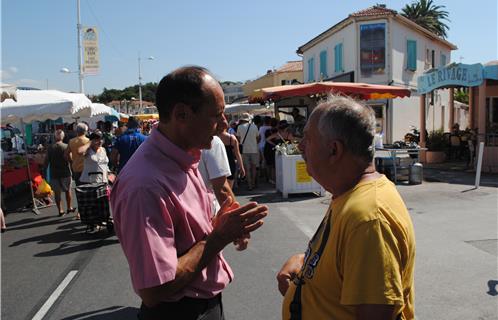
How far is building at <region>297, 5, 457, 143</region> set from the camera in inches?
988

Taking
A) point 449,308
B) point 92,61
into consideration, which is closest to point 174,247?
point 449,308

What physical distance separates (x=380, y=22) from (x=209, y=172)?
23.2 metres

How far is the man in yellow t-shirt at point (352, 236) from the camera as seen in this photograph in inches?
59.1

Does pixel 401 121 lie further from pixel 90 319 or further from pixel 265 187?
pixel 90 319

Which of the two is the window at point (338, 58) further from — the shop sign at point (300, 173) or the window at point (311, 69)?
the shop sign at point (300, 173)

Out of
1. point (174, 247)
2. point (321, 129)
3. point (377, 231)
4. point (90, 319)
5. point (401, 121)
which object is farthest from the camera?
point (401, 121)

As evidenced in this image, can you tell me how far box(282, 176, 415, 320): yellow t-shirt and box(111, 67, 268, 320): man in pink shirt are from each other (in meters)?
0.34

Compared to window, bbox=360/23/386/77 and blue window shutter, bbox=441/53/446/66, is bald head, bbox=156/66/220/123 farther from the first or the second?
blue window shutter, bbox=441/53/446/66

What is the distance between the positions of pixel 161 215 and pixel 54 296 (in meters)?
3.88

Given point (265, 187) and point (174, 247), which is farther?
point (265, 187)

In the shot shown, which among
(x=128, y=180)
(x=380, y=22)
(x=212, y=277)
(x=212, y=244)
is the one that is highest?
(x=380, y=22)

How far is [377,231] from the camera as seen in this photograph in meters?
1.52

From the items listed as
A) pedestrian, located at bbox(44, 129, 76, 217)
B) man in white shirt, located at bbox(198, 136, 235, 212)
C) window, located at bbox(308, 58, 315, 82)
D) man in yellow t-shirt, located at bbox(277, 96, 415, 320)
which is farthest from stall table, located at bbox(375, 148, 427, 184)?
window, located at bbox(308, 58, 315, 82)

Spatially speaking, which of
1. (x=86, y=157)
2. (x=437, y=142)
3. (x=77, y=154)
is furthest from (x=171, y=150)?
(x=437, y=142)
